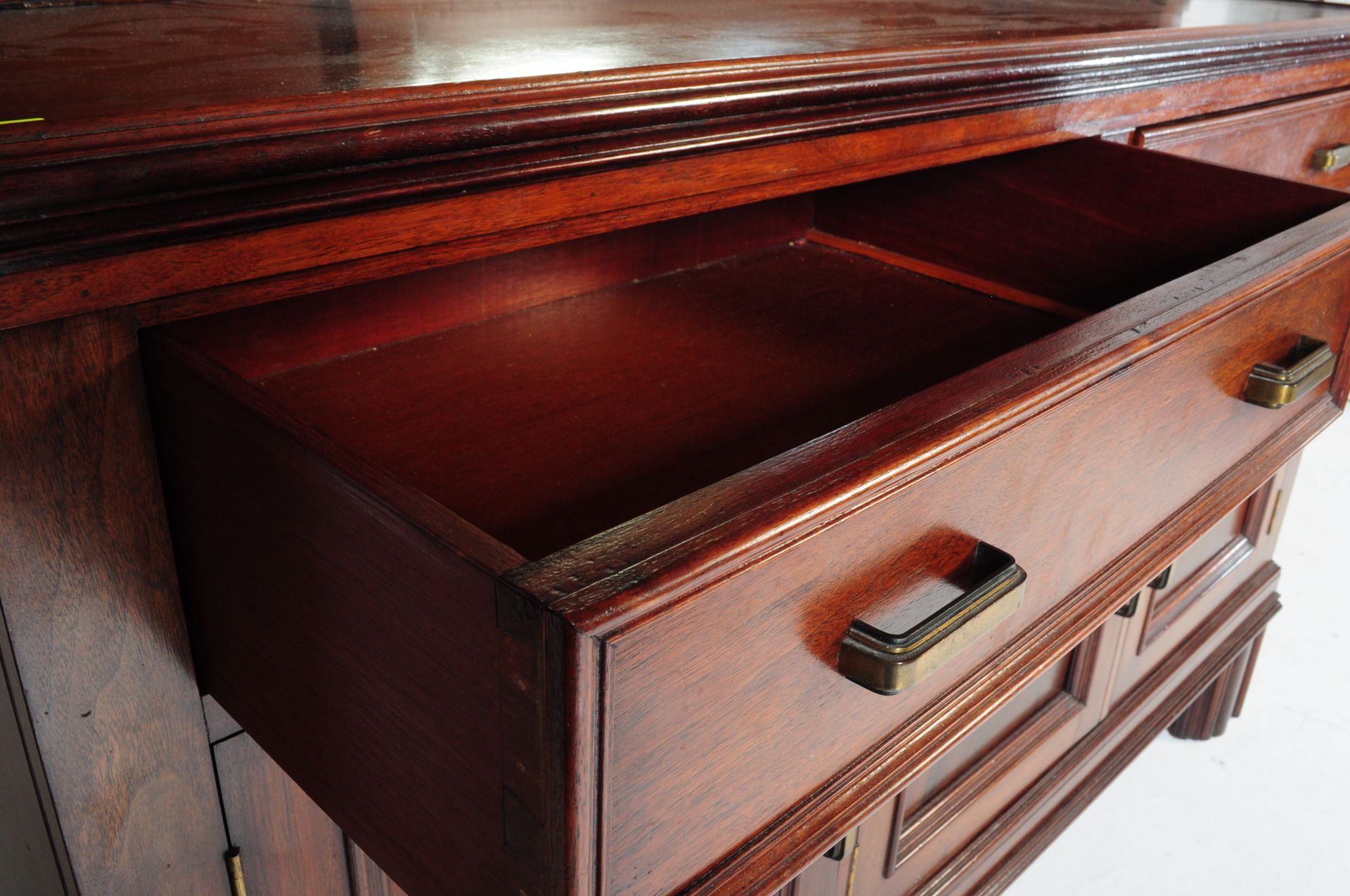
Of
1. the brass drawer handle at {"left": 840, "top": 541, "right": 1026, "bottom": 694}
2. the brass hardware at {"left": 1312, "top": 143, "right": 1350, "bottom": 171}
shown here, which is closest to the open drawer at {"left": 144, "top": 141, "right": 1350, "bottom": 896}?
the brass drawer handle at {"left": 840, "top": 541, "right": 1026, "bottom": 694}

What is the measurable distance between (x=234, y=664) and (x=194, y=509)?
7 cm

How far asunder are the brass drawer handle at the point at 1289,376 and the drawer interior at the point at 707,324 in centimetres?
9

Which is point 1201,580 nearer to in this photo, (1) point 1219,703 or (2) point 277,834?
(1) point 1219,703

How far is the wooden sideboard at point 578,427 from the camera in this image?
315mm

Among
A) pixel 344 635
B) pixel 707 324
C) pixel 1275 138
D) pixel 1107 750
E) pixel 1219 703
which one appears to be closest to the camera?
pixel 344 635

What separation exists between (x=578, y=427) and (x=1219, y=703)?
0.95 m

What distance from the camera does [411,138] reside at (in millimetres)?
398

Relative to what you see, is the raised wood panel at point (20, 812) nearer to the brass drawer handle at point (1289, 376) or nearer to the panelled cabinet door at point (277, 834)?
the panelled cabinet door at point (277, 834)

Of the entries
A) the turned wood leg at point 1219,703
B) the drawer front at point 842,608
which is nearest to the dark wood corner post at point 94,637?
the drawer front at point 842,608

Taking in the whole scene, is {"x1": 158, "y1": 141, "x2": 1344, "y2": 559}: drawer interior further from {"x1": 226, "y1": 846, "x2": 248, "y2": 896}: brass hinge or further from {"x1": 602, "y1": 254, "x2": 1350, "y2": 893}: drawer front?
{"x1": 226, "y1": 846, "x2": 248, "y2": 896}: brass hinge

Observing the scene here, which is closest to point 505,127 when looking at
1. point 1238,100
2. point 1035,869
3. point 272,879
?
point 272,879

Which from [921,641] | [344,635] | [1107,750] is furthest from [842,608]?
[1107,750]

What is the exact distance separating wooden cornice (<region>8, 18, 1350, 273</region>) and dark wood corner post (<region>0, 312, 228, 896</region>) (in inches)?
2.3

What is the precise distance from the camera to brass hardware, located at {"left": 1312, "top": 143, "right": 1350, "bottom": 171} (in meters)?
1.09
